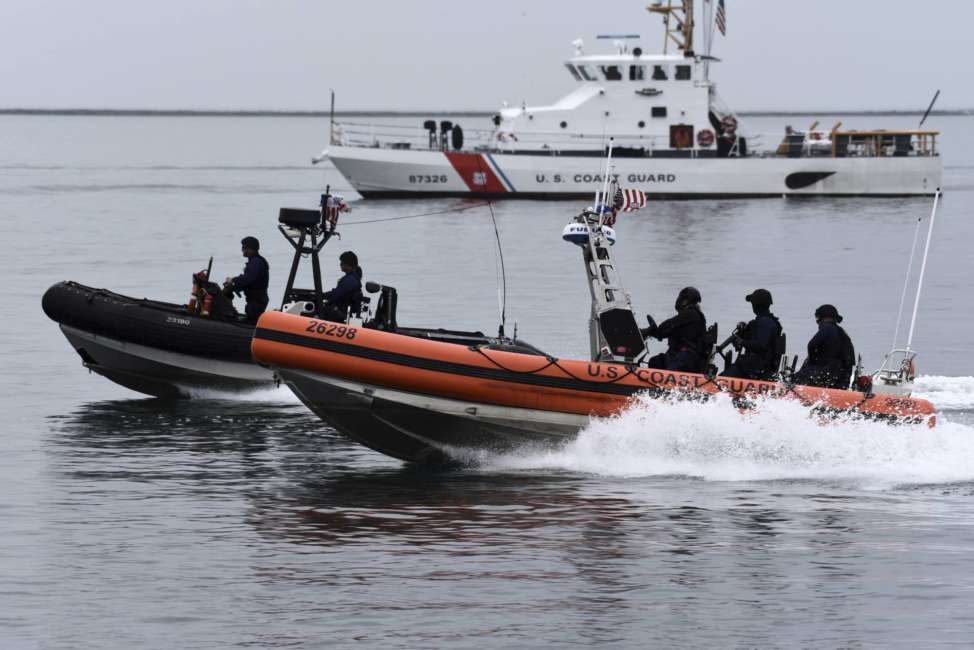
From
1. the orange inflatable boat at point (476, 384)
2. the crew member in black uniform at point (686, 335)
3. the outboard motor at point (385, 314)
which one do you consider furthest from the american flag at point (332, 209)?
the crew member in black uniform at point (686, 335)

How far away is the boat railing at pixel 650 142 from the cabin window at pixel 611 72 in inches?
65.0

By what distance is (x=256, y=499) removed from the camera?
1331cm

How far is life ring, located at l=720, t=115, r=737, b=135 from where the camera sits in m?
50.5

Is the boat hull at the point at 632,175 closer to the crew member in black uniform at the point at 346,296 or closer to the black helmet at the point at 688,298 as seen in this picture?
the crew member in black uniform at the point at 346,296

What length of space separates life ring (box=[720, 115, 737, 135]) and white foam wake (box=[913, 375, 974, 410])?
106 ft

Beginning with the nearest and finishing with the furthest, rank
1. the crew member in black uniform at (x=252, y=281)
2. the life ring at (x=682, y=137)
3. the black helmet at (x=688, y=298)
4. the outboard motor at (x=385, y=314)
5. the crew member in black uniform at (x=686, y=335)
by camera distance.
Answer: the black helmet at (x=688, y=298)
the crew member in black uniform at (x=686, y=335)
the outboard motor at (x=385, y=314)
the crew member in black uniform at (x=252, y=281)
the life ring at (x=682, y=137)

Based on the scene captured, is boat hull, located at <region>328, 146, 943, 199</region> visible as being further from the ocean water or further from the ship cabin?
the ocean water

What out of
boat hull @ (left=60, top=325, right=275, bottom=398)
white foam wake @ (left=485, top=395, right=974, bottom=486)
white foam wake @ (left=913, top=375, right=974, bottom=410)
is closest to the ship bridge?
white foam wake @ (left=913, top=375, right=974, bottom=410)

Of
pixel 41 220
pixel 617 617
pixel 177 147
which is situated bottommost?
pixel 617 617

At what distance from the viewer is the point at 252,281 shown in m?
17.4

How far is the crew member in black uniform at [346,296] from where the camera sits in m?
15.7

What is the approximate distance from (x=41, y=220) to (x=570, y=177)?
16.4 m

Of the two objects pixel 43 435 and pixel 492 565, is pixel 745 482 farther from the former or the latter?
pixel 43 435

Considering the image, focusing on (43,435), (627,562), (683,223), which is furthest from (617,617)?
(683,223)
